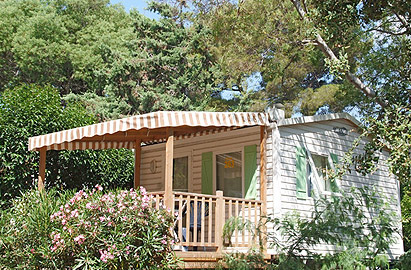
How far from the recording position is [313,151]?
10438mm

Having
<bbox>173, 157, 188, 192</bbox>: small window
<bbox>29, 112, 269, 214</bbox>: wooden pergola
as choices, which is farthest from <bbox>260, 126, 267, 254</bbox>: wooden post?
<bbox>173, 157, 188, 192</bbox>: small window

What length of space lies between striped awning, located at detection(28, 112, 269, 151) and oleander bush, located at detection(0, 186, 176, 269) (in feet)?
3.88

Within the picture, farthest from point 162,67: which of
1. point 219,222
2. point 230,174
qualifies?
point 219,222

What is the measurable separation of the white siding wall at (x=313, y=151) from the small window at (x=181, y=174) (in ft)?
9.33

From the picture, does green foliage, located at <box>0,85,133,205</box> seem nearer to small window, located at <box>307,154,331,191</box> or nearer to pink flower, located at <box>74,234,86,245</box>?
pink flower, located at <box>74,234,86,245</box>

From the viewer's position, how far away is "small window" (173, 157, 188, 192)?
38.7 ft

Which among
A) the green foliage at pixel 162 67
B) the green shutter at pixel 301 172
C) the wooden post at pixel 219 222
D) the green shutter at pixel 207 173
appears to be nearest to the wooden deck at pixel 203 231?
the wooden post at pixel 219 222

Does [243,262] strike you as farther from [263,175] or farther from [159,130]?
[159,130]

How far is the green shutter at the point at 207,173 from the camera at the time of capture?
10.9 m

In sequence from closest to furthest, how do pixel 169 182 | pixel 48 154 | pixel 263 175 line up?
1. pixel 169 182
2. pixel 263 175
3. pixel 48 154

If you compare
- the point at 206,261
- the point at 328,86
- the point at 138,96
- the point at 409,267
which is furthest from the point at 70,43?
the point at 409,267

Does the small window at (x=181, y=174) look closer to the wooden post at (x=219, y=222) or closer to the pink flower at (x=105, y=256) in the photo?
the wooden post at (x=219, y=222)

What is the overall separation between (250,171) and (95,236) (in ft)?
12.3

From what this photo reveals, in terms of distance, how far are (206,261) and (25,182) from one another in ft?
17.6
